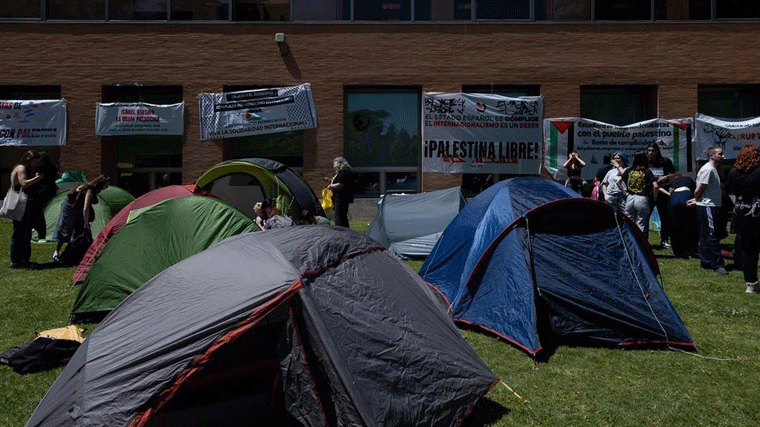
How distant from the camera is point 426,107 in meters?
17.0

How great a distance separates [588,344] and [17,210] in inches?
317

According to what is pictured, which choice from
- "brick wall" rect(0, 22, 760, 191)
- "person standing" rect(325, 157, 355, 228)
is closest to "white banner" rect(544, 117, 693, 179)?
"brick wall" rect(0, 22, 760, 191)

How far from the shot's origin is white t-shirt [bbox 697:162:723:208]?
9383 mm

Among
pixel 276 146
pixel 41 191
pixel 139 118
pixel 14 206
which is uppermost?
pixel 139 118

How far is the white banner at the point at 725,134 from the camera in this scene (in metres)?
Result: 17.0

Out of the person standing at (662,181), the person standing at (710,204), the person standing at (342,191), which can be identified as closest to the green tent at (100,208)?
the person standing at (342,191)

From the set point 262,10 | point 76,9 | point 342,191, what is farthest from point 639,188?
point 76,9

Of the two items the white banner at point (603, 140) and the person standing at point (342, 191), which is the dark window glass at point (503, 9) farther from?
the person standing at point (342, 191)

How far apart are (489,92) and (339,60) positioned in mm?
3977

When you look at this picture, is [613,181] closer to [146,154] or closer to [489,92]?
[489,92]

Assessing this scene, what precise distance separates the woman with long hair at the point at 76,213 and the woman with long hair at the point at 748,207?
9150 mm

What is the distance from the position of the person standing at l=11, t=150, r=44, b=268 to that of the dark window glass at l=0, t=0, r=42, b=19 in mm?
9517

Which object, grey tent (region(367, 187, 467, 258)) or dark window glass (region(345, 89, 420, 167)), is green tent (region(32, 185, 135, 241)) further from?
dark window glass (region(345, 89, 420, 167))

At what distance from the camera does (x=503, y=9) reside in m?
18.0
